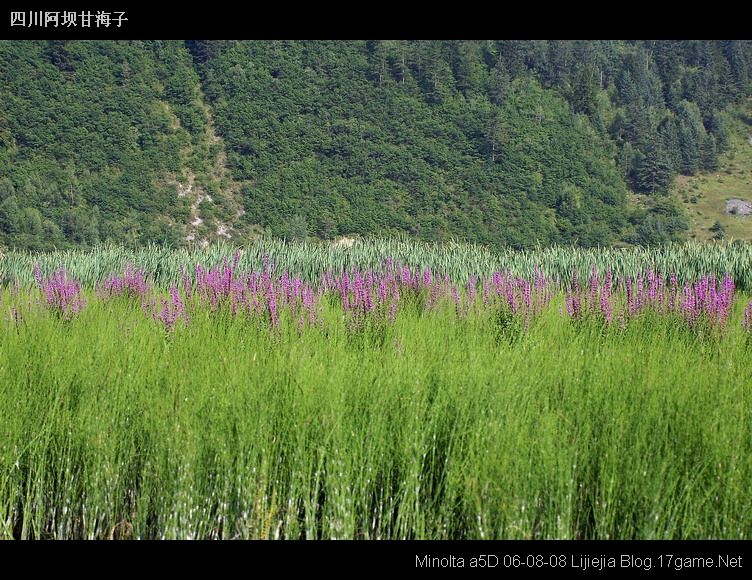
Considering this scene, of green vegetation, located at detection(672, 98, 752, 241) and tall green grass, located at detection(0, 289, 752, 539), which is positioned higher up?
green vegetation, located at detection(672, 98, 752, 241)

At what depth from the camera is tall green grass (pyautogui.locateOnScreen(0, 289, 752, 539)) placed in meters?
3.09

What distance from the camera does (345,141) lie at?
76.9 m

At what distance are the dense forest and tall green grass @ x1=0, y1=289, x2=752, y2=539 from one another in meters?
47.5

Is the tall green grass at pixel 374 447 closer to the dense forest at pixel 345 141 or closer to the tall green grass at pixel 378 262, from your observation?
the tall green grass at pixel 378 262

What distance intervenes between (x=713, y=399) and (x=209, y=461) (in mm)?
2219

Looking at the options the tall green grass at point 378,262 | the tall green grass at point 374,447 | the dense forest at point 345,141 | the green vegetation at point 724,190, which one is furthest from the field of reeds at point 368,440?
the green vegetation at point 724,190

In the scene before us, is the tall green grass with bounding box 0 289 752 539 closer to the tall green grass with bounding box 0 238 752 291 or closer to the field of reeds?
the field of reeds

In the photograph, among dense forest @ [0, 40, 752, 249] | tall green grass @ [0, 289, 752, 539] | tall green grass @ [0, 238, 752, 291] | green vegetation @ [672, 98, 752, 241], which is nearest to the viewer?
tall green grass @ [0, 289, 752, 539]

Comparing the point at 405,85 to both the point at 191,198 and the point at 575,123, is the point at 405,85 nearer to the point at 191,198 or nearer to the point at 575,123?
the point at 575,123

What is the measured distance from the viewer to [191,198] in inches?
2544

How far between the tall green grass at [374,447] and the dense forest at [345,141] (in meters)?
47.5

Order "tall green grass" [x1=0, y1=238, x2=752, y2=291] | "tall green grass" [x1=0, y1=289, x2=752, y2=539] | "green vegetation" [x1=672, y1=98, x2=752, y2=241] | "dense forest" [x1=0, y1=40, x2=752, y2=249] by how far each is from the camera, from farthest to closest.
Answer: "green vegetation" [x1=672, y1=98, x2=752, y2=241] → "dense forest" [x1=0, y1=40, x2=752, y2=249] → "tall green grass" [x1=0, y1=238, x2=752, y2=291] → "tall green grass" [x1=0, y1=289, x2=752, y2=539]

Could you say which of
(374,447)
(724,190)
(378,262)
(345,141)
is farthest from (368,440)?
(724,190)

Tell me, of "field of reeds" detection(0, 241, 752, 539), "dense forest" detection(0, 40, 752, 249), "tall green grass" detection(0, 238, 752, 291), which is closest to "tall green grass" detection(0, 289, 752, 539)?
"field of reeds" detection(0, 241, 752, 539)
